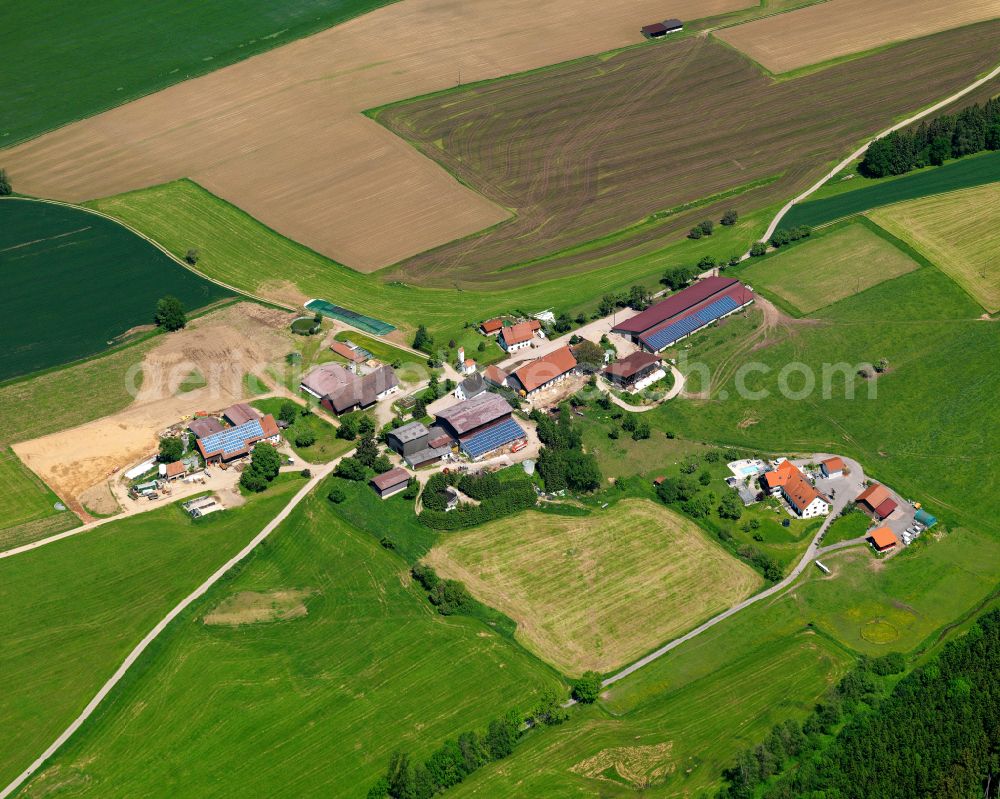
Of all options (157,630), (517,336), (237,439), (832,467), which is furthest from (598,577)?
(237,439)

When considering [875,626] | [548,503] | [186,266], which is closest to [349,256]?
[186,266]

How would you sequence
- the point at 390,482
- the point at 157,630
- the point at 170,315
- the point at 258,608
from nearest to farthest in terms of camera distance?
the point at 157,630, the point at 258,608, the point at 390,482, the point at 170,315

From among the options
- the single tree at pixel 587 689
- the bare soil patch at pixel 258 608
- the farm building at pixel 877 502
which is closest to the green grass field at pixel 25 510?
the bare soil patch at pixel 258 608

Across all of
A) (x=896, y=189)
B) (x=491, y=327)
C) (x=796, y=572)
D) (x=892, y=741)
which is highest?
(x=896, y=189)

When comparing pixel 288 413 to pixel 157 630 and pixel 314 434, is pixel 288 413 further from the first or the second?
pixel 157 630

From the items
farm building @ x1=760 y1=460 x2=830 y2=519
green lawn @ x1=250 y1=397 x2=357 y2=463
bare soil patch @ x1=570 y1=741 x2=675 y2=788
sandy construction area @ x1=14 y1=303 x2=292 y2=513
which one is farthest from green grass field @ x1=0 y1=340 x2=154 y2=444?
farm building @ x1=760 y1=460 x2=830 y2=519

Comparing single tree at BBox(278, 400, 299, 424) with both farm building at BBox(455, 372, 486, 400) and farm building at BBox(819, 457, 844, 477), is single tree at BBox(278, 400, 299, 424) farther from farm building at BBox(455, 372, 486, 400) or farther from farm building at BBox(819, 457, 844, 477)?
farm building at BBox(819, 457, 844, 477)
